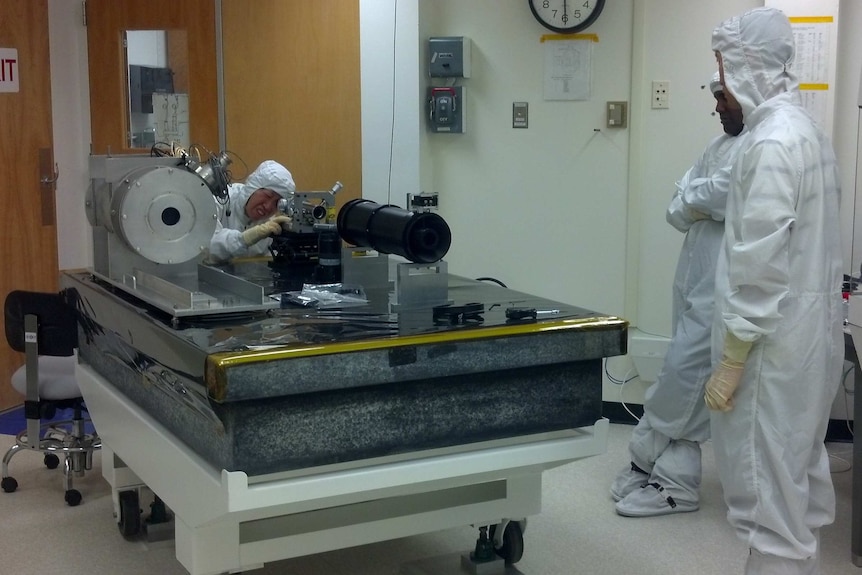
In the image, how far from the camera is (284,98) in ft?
15.0

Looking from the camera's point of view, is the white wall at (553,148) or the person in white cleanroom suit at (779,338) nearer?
the person in white cleanroom suit at (779,338)

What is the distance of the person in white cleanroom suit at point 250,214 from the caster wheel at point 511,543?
115 cm

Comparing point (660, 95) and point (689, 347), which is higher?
point (660, 95)

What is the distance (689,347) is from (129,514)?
1.83 m

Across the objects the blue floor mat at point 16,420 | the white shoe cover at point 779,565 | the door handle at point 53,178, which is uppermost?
the door handle at point 53,178

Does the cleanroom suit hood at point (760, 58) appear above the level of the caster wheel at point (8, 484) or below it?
above

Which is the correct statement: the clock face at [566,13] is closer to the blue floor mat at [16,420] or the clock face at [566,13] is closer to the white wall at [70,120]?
the white wall at [70,120]

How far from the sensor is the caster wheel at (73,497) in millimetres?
3326

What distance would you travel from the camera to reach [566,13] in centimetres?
398

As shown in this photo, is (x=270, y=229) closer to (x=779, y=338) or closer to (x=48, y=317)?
(x=48, y=317)

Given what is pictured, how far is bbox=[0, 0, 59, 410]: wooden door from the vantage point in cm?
441

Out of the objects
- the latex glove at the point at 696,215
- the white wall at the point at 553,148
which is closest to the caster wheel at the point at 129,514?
the white wall at the point at 553,148

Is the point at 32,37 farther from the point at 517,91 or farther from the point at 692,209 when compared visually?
the point at 692,209

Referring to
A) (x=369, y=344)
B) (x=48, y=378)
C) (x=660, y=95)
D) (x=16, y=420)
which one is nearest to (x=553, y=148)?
(x=660, y=95)
